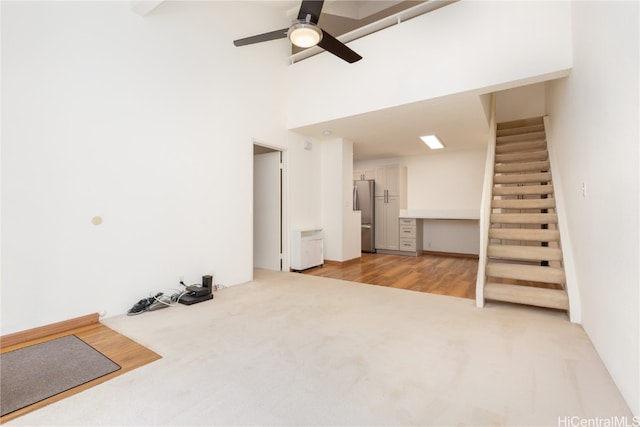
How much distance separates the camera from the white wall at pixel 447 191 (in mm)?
6469

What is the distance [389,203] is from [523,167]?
9.71ft

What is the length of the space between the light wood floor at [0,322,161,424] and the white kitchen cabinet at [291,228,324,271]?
9.19 ft

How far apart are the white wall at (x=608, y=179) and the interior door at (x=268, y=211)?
3.82m

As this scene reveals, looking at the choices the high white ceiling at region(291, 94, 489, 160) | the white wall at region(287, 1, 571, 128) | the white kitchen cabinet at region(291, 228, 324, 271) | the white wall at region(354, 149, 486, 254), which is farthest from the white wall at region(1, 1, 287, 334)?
the white wall at region(354, 149, 486, 254)

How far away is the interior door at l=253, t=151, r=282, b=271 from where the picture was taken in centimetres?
496

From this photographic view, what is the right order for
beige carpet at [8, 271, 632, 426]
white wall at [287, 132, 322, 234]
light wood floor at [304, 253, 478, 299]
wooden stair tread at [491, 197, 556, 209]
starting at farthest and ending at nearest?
white wall at [287, 132, 322, 234] → light wood floor at [304, 253, 478, 299] → wooden stair tread at [491, 197, 556, 209] → beige carpet at [8, 271, 632, 426]

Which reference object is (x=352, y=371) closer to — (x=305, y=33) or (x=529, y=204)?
(x=305, y=33)

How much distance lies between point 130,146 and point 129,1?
4.76 feet

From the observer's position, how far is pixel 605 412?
147cm

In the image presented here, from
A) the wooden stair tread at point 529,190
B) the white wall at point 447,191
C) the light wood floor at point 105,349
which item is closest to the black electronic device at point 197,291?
the light wood floor at point 105,349

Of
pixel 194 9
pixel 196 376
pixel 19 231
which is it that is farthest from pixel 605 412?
pixel 194 9

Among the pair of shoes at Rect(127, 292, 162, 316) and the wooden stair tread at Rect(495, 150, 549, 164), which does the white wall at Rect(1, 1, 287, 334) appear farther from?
the wooden stair tread at Rect(495, 150, 549, 164)

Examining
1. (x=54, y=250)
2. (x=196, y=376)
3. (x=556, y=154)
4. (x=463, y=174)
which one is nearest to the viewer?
(x=196, y=376)

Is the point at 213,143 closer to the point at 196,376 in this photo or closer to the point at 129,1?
the point at 129,1
